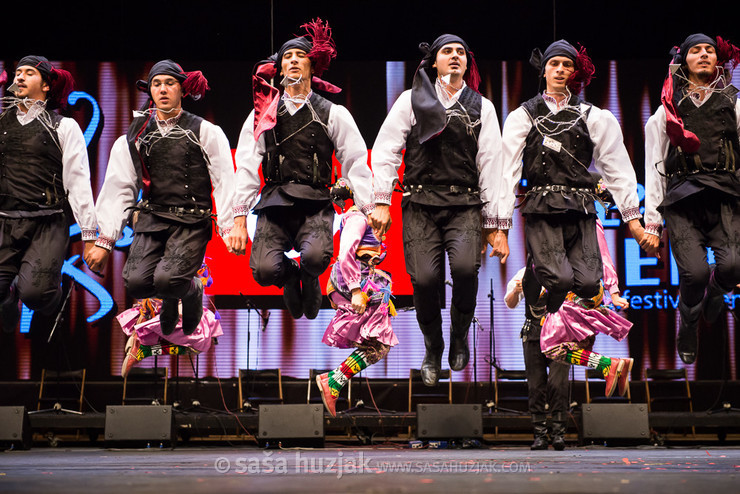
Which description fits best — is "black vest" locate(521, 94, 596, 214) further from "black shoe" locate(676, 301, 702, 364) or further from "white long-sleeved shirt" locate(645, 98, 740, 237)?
"black shoe" locate(676, 301, 702, 364)

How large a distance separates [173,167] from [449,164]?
Answer: 5.83 feet

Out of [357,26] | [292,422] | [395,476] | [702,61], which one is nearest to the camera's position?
[395,476]

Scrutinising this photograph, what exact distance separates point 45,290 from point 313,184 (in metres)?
1.97

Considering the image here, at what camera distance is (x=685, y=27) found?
8.79m

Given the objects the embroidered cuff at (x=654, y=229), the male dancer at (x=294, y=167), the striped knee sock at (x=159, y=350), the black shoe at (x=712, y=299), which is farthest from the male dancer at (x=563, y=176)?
the striped knee sock at (x=159, y=350)

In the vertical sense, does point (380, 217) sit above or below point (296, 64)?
below

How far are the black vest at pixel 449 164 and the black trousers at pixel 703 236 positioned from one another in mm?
1362

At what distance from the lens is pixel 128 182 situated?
5.34 meters

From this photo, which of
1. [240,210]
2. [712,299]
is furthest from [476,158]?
[712,299]

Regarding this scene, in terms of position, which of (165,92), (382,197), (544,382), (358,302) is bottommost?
(544,382)


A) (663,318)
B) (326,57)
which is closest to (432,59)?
(326,57)

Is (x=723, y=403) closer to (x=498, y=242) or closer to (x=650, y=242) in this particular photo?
(x=650, y=242)

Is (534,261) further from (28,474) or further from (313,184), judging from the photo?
(28,474)

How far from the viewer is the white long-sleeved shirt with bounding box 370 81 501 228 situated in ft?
16.0
